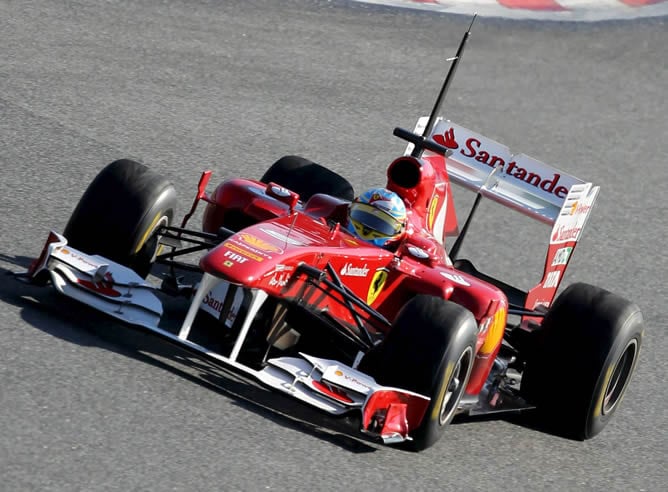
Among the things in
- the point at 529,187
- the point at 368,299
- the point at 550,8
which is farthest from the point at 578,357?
the point at 550,8

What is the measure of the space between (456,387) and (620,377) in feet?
4.24

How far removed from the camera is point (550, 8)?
14.2m

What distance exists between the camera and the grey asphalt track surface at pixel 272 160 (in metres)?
5.68

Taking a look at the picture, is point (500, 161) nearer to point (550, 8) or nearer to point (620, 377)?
point (620, 377)

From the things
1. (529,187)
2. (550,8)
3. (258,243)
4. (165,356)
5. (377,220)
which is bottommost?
(165,356)

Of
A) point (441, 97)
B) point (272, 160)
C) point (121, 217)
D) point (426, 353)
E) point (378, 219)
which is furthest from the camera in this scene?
point (272, 160)

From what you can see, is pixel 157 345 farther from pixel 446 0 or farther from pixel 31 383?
pixel 446 0

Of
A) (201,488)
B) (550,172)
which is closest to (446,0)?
(550,172)

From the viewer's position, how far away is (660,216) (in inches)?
432

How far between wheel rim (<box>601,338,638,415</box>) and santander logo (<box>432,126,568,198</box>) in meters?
1.19

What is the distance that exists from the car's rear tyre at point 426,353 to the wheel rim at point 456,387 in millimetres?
73

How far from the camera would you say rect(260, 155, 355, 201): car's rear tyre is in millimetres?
8117

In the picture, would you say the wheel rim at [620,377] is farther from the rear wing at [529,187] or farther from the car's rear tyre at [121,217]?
the car's rear tyre at [121,217]

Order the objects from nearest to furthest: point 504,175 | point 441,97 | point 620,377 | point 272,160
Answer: point 620,377 < point 441,97 < point 504,175 < point 272,160
